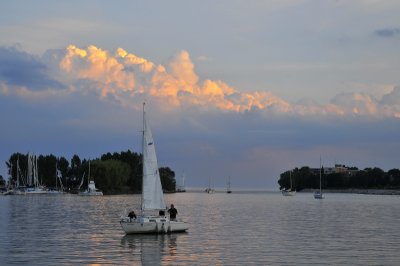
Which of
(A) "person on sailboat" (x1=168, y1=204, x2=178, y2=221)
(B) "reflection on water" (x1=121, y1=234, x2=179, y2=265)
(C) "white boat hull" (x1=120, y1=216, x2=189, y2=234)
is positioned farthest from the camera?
(A) "person on sailboat" (x1=168, y1=204, x2=178, y2=221)

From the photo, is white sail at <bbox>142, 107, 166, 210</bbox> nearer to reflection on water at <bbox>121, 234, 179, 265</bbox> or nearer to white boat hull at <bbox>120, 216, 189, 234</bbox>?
white boat hull at <bbox>120, 216, 189, 234</bbox>

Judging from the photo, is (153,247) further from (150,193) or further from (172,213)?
(172,213)

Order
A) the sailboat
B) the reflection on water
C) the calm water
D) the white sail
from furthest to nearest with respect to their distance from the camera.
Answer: the white sail < the sailboat < the reflection on water < the calm water

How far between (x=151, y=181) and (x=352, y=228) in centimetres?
2646

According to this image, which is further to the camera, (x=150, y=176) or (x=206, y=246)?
(x=150, y=176)

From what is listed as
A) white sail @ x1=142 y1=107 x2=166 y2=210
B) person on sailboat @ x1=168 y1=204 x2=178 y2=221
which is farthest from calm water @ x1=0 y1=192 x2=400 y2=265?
white sail @ x1=142 y1=107 x2=166 y2=210

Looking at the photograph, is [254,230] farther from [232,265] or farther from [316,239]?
[232,265]

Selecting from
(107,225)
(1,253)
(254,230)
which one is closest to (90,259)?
(1,253)

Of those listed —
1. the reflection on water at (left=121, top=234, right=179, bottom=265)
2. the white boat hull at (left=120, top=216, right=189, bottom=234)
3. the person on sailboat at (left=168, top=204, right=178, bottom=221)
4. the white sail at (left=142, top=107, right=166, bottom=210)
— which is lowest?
the reflection on water at (left=121, top=234, right=179, bottom=265)

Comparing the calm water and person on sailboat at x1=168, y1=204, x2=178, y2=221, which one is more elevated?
person on sailboat at x1=168, y1=204, x2=178, y2=221

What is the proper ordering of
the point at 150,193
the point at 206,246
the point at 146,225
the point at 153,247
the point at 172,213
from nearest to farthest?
the point at 153,247
the point at 206,246
the point at 146,225
the point at 150,193
the point at 172,213

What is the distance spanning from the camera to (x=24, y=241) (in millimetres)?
56531

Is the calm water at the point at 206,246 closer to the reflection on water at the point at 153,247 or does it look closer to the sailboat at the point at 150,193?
the reflection on water at the point at 153,247

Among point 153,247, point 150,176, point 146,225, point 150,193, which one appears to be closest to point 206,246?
point 153,247
